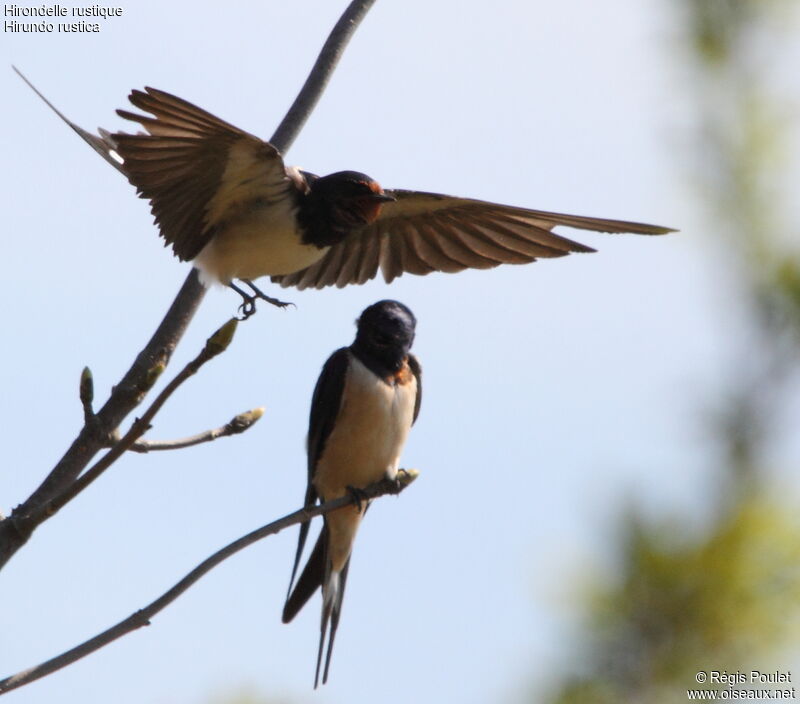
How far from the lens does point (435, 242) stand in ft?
15.3

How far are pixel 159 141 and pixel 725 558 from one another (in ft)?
9.70

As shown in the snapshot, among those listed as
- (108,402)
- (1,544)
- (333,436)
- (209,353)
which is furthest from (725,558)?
(333,436)

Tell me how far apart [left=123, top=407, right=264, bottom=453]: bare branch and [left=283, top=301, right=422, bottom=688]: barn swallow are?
3.95 feet

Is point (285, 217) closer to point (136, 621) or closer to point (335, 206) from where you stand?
point (335, 206)

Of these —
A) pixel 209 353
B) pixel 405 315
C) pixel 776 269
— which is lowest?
pixel 776 269

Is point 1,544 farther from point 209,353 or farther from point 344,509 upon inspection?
point 344,509

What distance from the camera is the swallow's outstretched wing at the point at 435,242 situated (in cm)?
434

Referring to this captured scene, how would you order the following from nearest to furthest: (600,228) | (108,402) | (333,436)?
(108,402) < (600,228) < (333,436)

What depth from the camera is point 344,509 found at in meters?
4.41

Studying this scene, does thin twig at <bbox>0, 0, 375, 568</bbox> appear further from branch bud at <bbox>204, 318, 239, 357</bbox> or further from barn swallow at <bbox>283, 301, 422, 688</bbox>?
barn swallow at <bbox>283, 301, 422, 688</bbox>

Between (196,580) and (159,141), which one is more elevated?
(159,141)

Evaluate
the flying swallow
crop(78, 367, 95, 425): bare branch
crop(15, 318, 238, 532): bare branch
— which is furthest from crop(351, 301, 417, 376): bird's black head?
crop(15, 318, 238, 532): bare branch

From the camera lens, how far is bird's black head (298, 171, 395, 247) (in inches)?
159

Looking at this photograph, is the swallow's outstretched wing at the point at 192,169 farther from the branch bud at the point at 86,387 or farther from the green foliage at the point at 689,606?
the green foliage at the point at 689,606
